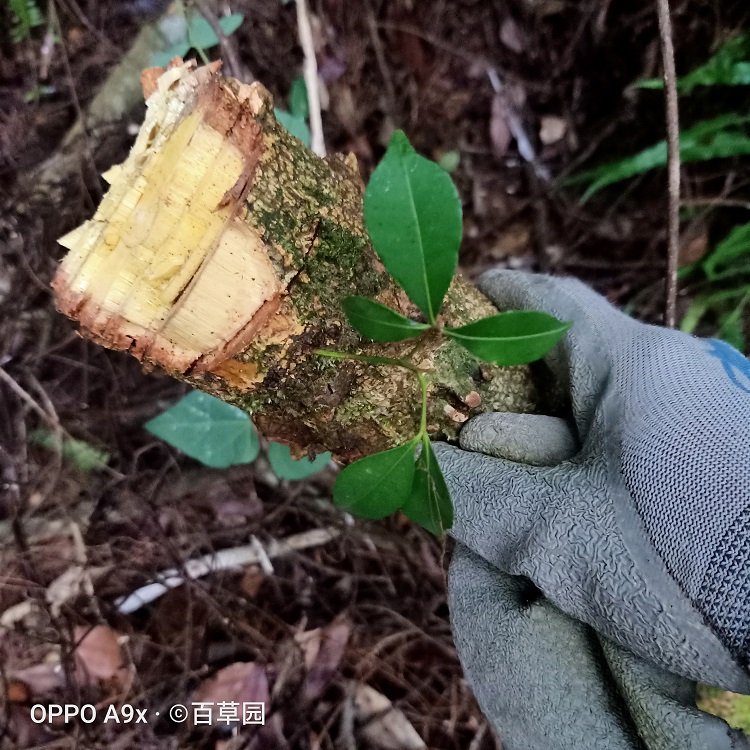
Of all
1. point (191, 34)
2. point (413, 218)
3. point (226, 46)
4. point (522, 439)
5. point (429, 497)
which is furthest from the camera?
point (226, 46)

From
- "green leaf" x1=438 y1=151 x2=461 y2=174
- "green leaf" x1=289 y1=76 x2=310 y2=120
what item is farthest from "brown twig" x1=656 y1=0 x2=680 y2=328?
"green leaf" x1=289 y1=76 x2=310 y2=120

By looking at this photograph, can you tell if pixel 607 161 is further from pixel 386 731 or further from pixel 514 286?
pixel 386 731

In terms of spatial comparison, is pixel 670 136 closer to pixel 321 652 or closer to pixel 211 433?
pixel 211 433

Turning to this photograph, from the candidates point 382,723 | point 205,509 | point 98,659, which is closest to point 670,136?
point 205,509

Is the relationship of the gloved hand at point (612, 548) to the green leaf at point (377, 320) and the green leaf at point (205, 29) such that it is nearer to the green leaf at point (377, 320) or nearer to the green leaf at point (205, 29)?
the green leaf at point (377, 320)

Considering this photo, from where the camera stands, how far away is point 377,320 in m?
0.64

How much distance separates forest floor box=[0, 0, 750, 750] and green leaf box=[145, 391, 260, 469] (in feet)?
1.57

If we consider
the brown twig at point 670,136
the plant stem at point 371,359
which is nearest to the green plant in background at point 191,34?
the brown twig at point 670,136

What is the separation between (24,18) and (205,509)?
5.17ft

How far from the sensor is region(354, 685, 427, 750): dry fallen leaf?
171 centimetres

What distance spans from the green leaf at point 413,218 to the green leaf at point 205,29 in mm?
1185

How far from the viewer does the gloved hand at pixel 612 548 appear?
A: 0.61 meters

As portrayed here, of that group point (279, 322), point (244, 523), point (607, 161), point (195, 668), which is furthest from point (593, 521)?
point (607, 161)

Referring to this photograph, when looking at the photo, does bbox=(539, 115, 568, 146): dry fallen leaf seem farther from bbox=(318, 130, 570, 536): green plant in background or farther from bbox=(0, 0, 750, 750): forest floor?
bbox=(318, 130, 570, 536): green plant in background
